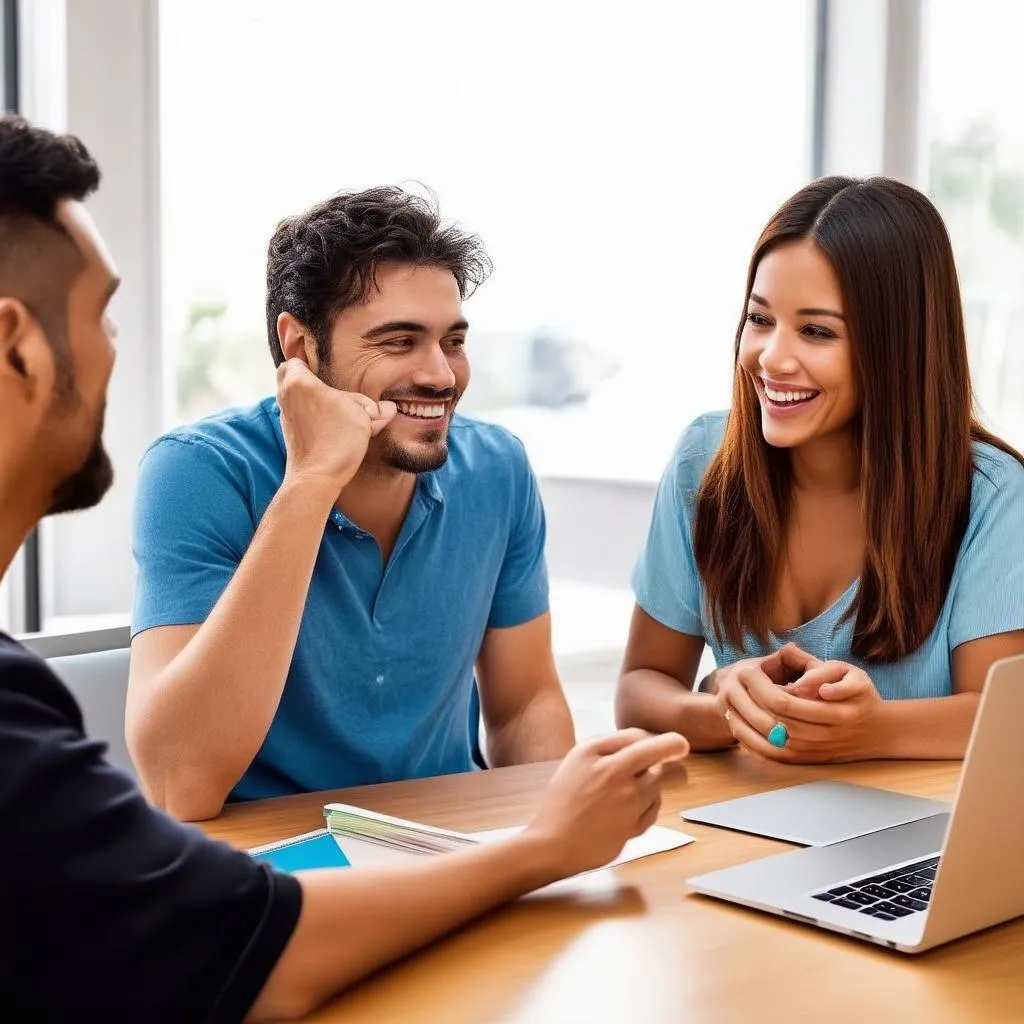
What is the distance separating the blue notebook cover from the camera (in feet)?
4.10

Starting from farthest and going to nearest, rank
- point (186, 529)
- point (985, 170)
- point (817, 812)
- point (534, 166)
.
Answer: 1. point (985, 170)
2. point (534, 166)
3. point (186, 529)
4. point (817, 812)

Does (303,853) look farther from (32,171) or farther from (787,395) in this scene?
(787,395)

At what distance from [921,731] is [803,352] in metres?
0.55

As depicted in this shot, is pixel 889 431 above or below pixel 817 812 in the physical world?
above

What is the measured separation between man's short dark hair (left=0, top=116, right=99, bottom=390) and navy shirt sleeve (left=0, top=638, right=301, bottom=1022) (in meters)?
0.23

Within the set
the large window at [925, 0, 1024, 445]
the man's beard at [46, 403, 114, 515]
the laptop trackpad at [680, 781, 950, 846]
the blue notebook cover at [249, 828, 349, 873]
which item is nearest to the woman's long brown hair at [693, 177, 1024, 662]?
the laptop trackpad at [680, 781, 950, 846]

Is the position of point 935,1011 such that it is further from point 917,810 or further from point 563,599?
point 563,599

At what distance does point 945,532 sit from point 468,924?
1.08 metres

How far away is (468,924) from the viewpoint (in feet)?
3.71

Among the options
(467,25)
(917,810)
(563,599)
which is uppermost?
(467,25)

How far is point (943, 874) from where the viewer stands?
1.04 metres

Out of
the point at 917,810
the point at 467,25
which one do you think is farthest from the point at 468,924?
the point at 467,25

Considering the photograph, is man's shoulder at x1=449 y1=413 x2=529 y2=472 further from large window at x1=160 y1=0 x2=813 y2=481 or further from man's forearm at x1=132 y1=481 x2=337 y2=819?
large window at x1=160 y1=0 x2=813 y2=481

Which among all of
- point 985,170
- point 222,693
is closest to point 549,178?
point 985,170
